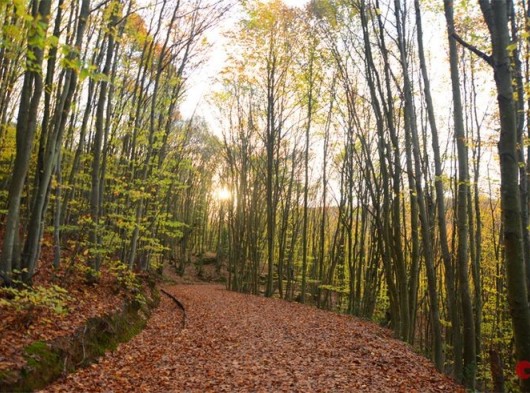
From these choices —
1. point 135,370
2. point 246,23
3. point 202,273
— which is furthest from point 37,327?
point 202,273

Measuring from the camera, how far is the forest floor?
19.6ft

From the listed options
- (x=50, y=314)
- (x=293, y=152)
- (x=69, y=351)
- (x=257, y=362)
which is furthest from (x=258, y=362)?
(x=293, y=152)

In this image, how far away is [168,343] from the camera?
29.4 ft

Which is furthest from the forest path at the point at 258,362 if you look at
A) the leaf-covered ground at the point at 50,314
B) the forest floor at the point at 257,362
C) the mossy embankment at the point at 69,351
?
the leaf-covered ground at the point at 50,314

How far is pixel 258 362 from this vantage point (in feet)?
24.2

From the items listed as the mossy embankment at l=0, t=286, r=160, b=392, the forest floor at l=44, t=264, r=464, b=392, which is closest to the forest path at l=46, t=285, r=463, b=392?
the forest floor at l=44, t=264, r=464, b=392

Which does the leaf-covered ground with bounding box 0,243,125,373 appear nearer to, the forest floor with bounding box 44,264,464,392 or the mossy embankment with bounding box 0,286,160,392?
the mossy embankment with bounding box 0,286,160,392

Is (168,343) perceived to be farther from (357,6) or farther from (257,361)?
(357,6)

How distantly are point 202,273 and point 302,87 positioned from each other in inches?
838

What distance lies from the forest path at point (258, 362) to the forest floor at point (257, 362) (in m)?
0.02

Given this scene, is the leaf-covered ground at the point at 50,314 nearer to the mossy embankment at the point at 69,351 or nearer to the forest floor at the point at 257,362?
the mossy embankment at the point at 69,351

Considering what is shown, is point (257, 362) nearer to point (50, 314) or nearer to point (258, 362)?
point (258, 362)

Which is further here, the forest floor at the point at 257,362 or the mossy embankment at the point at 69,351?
the forest floor at the point at 257,362

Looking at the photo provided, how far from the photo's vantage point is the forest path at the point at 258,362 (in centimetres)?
598
